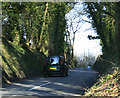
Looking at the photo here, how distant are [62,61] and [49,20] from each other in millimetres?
10978

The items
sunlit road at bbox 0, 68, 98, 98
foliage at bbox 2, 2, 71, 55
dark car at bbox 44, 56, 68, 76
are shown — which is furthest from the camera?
foliage at bbox 2, 2, 71, 55

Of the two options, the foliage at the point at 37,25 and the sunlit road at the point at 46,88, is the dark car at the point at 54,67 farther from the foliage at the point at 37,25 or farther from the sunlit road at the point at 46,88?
the sunlit road at the point at 46,88

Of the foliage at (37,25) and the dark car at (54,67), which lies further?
the foliage at (37,25)

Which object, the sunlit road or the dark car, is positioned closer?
the sunlit road

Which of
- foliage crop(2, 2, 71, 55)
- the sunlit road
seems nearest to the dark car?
foliage crop(2, 2, 71, 55)

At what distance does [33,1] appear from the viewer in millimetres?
26234

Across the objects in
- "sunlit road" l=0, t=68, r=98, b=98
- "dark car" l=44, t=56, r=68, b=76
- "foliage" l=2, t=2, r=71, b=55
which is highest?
"foliage" l=2, t=2, r=71, b=55

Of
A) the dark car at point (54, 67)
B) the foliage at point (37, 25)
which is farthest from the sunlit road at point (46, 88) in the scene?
the foliage at point (37, 25)

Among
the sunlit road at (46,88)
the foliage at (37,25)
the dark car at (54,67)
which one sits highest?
the foliage at (37,25)

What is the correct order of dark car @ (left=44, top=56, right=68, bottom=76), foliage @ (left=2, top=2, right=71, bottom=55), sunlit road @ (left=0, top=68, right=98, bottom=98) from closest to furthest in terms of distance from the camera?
sunlit road @ (left=0, top=68, right=98, bottom=98), dark car @ (left=44, top=56, right=68, bottom=76), foliage @ (left=2, top=2, right=71, bottom=55)

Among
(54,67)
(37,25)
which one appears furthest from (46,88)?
(37,25)

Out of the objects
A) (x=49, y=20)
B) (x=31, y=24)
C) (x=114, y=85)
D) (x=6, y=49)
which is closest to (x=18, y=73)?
(x=6, y=49)

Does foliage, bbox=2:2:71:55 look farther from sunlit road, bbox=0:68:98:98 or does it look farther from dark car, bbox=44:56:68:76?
sunlit road, bbox=0:68:98:98

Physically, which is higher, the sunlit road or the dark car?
the dark car
